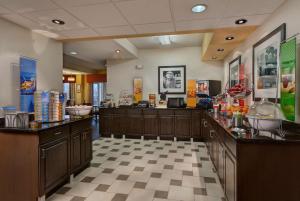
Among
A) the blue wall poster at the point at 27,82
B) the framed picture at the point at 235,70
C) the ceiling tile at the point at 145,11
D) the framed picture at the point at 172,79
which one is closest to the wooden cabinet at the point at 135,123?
the framed picture at the point at 172,79

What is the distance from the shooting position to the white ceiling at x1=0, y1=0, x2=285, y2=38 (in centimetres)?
238

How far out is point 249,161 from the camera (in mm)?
1629

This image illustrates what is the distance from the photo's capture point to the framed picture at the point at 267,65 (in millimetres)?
2436

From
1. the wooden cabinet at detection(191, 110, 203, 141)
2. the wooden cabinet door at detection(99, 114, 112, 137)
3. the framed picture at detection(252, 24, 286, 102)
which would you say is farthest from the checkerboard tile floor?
the framed picture at detection(252, 24, 286, 102)

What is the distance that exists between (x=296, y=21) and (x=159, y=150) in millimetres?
3546

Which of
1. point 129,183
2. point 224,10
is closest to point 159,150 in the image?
point 129,183

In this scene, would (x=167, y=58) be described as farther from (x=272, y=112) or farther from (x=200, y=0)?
(x=272, y=112)

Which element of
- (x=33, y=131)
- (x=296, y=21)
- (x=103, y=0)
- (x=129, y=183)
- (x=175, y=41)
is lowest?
(x=129, y=183)

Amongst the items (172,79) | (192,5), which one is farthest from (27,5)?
(172,79)

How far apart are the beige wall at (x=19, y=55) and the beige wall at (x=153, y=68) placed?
119 inches

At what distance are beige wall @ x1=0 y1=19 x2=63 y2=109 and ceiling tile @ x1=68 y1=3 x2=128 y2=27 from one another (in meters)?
1.16

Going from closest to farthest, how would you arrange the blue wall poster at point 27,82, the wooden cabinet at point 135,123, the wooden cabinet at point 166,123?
the blue wall poster at point 27,82 < the wooden cabinet at point 166,123 < the wooden cabinet at point 135,123

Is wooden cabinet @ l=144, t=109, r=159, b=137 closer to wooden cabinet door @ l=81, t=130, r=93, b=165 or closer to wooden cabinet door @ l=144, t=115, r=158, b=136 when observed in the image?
wooden cabinet door @ l=144, t=115, r=158, b=136

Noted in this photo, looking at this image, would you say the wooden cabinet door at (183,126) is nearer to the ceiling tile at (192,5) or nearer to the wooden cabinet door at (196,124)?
the wooden cabinet door at (196,124)
